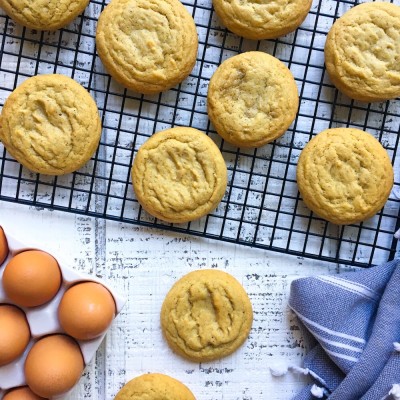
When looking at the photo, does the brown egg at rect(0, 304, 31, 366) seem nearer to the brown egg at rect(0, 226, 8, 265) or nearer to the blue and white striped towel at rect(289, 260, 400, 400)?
the brown egg at rect(0, 226, 8, 265)

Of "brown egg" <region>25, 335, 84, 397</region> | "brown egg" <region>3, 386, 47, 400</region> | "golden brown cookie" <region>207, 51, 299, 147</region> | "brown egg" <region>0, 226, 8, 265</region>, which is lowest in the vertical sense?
"brown egg" <region>3, 386, 47, 400</region>

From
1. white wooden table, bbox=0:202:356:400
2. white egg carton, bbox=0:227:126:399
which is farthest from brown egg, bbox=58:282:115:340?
Answer: white wooden table, bbox=0:202:356:400

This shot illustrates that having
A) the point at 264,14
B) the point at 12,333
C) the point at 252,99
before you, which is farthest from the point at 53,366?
the point at 264,14

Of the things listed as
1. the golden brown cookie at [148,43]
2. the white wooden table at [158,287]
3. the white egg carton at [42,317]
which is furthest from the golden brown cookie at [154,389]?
the golden brown cookie at [148,43]

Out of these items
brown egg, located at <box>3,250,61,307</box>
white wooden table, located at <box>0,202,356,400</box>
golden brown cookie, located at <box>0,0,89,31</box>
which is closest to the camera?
brown egg, located at <box>3,250,61,307</box>

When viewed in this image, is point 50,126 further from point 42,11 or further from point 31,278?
point 31,278

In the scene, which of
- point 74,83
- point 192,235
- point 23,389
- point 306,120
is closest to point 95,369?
point 23,389

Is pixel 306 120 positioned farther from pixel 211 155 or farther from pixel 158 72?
pixel 158 72
